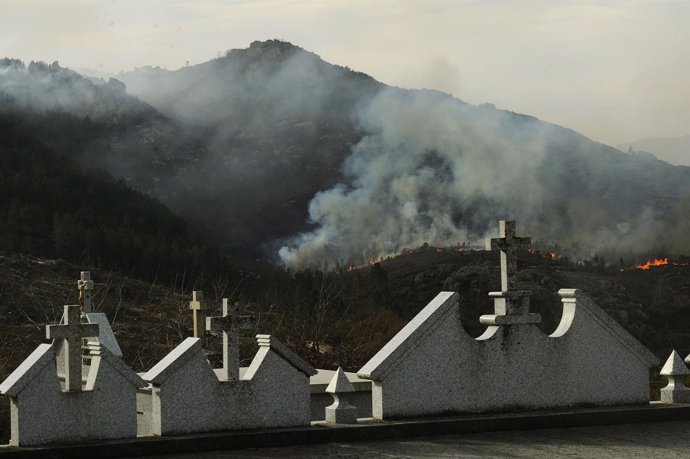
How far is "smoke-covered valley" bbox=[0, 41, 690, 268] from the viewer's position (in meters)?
144

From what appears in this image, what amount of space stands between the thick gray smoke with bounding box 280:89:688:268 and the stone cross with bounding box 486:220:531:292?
378ft

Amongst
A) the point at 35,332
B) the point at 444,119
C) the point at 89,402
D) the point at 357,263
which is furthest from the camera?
the point at 444,119

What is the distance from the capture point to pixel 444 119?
159500 millimetres

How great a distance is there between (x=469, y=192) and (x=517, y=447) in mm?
138348

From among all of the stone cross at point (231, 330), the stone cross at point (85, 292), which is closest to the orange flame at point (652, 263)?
the stone cross at point (85, 292)

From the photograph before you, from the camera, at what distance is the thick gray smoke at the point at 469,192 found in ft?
463

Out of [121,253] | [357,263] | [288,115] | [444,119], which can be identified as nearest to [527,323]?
[121,253]

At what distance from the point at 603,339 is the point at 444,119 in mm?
142243

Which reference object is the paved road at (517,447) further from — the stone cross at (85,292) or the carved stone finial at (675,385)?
the stone cross at (85,292)

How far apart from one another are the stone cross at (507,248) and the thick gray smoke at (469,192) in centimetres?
11520

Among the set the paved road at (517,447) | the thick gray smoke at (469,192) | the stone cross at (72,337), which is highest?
the thick gray smoke at (469,192)

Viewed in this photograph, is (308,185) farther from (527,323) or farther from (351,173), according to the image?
(527,323)

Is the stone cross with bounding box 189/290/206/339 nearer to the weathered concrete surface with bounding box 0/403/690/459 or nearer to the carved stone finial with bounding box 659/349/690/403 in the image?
the weathered concrete surface with bounding box 0/403/690/459

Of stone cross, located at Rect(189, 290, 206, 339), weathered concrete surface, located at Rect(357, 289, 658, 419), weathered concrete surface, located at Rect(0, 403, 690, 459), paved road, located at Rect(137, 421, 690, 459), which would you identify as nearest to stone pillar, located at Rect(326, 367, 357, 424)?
weathered concrete surface, located at Rect(0, 403, 690, 459)
